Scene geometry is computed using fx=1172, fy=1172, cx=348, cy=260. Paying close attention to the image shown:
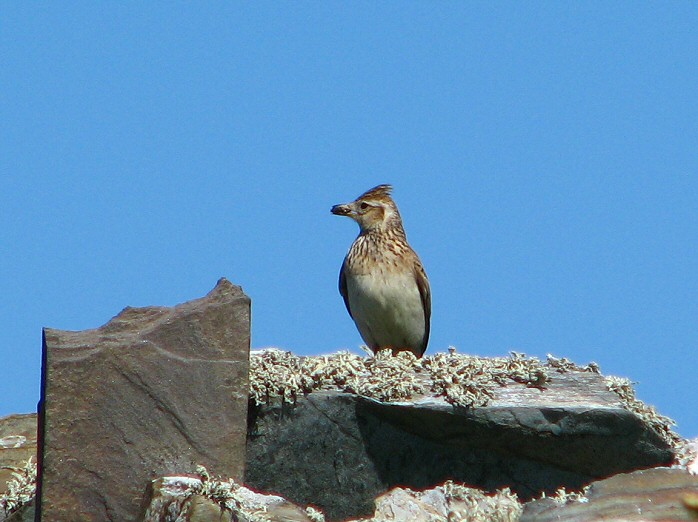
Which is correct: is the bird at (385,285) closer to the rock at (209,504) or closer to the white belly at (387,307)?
the white belly at (387,307)

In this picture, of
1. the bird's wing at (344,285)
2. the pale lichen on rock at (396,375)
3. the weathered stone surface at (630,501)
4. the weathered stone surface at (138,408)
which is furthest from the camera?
the bird's wing at (344,285)

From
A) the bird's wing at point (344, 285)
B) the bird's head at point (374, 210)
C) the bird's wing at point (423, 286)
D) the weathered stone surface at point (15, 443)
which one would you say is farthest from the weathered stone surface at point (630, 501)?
the bird's head at point (374, 210)

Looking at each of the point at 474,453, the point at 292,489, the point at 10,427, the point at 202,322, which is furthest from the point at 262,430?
the point at 10,427

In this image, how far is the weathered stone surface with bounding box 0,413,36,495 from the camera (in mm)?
7391

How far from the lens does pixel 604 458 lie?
21.1 ft

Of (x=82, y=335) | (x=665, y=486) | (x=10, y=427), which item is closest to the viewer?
(x=665, y=486)

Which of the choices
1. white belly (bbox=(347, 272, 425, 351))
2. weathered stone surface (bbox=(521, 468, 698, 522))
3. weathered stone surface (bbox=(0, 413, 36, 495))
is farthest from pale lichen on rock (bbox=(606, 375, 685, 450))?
white belly (bbox=(347, 272, 425, 351))

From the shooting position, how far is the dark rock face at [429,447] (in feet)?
21.0

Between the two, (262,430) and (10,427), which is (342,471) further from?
(10,427)

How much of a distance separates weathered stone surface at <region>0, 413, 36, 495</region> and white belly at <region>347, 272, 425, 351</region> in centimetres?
363

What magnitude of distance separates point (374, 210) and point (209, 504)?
21.1 feet

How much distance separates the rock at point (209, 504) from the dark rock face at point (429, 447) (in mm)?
751

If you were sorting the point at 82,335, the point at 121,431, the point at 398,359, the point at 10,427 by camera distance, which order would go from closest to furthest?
1. the point at 121,431
2. the point at 82,335
3. the point at 398,359
4. the point at 10,427

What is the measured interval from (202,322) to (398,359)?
1.45m
